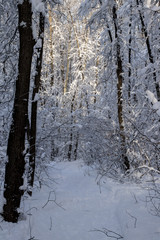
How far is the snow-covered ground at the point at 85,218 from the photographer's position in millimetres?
2957

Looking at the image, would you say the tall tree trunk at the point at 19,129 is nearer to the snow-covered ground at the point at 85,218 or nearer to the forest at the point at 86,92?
the forest at the point at 86,92

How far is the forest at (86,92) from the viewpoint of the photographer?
3.35 m

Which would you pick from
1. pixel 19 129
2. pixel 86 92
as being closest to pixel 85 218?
pixel 19 129

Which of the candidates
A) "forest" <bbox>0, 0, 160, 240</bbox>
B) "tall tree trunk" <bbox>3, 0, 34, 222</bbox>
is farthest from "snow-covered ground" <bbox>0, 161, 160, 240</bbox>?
"tall tree trunk" <bbox>3, 0, 34, 222</bbox>

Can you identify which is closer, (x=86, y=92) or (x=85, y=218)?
(x=85, y=218)

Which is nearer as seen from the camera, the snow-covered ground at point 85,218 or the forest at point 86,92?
the snow-covered ground at point 85,218

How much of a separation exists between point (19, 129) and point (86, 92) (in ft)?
40.1

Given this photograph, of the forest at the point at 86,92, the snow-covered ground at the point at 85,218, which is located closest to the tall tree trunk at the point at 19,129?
the forest at the point at 86,92

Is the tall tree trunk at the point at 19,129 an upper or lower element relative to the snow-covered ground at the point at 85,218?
upper

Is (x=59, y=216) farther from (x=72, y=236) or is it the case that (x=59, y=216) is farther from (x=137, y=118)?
(x=137, y=118)

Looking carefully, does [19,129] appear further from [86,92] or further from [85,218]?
[86,92]

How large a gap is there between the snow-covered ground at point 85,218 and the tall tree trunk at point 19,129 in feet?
1.14

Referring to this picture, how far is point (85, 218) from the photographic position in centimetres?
366

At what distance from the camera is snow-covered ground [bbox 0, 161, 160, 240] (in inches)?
116
